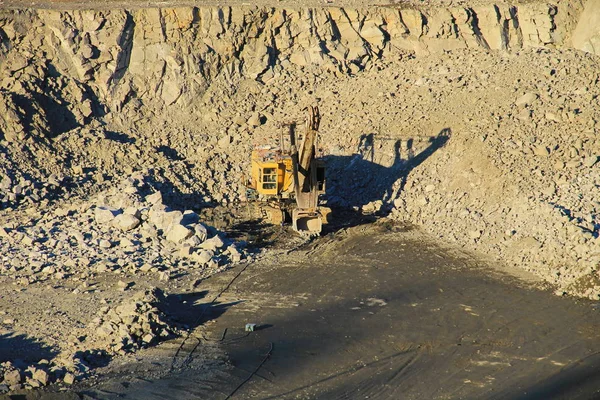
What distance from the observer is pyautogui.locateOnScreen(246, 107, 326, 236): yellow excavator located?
2383 cm

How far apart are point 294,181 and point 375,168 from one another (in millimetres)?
4481

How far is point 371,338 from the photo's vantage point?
715 inches

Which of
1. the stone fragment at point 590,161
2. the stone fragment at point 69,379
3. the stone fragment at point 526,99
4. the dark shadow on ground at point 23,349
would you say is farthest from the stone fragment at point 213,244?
the stone fragment at point 526,99

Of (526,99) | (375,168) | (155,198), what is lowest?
(155,198)

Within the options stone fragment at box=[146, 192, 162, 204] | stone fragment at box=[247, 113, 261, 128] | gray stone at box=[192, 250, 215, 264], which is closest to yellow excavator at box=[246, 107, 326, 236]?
stone fragment at box=[146, 192, 162, 204]

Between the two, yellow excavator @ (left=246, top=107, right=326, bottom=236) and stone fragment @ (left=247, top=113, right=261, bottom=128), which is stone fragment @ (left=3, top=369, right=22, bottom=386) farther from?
stone fragment @ (left=247, top=113, right=261, bottom=128)

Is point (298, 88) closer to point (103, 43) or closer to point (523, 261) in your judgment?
point (103, 43)

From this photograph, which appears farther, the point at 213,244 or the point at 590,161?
the point at 590,161

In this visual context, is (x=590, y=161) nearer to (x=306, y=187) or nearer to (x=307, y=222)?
(x=306, y=187)

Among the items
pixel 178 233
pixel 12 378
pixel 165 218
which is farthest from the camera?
pixel 165 218

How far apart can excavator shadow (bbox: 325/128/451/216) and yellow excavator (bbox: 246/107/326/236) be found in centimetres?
205

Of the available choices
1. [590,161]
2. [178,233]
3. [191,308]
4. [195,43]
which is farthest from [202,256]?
[590,161]

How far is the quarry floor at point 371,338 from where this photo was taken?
16219 mm

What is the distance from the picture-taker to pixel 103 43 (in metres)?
29.8
